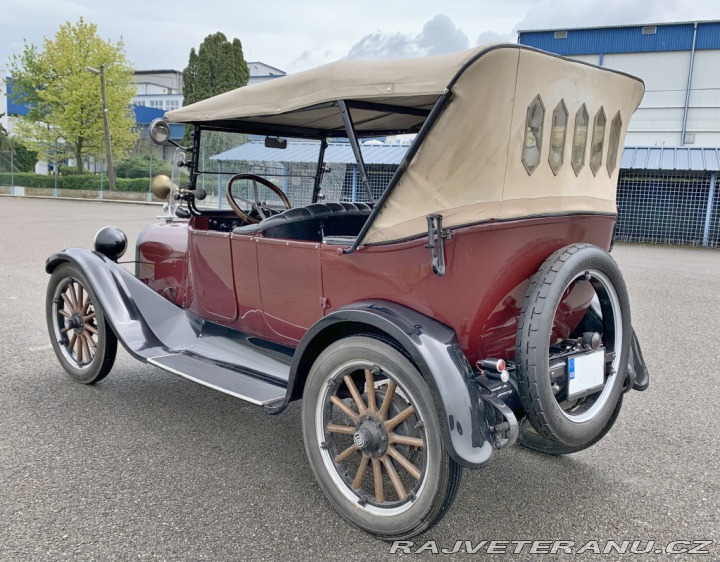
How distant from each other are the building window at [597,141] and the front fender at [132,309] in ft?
8.54

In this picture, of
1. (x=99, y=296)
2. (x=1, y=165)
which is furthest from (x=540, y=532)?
(x=1, y=165)

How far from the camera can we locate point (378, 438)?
99.0 inches

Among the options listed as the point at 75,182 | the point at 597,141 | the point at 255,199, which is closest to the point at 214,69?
the point at 75,182

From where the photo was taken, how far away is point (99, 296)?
3846mm

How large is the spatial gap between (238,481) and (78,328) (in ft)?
6.40

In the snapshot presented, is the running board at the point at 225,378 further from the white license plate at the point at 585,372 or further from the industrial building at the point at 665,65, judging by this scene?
the industrial building at the point at 665,65

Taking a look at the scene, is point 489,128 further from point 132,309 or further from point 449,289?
point 132,309

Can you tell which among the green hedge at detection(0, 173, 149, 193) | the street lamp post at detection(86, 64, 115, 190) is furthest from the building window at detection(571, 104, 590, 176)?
the green hedge at detection(0, 173, 149, 193)

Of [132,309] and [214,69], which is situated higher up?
[214,69]

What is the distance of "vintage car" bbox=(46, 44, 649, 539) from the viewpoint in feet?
7.63

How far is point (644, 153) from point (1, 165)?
119ft

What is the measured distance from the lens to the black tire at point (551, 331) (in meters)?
2.33

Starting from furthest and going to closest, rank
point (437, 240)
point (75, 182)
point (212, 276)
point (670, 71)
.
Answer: point (75, 182) < point (670, 71) < point (212, 276) < point (437, 240)

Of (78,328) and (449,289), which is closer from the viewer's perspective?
(449,289)
